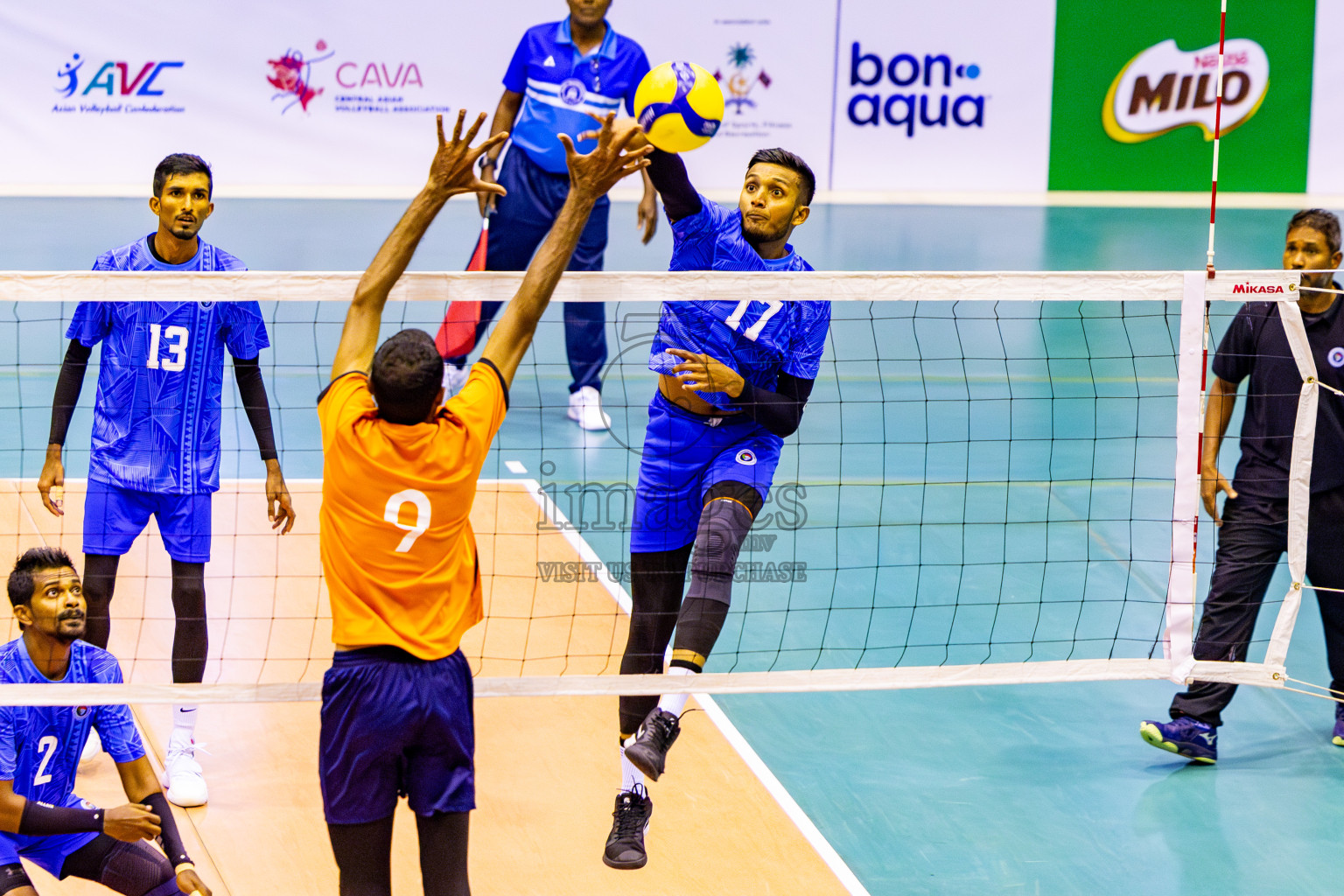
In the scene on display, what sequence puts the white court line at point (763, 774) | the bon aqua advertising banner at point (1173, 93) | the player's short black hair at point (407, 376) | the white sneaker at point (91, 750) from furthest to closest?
the bon aqua advertising banner at point (1173, 93), the white sneaker at point (91, 750), the white court line at point (763, 774), the player's short black hair at point (407, 376)

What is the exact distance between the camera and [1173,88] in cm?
1748

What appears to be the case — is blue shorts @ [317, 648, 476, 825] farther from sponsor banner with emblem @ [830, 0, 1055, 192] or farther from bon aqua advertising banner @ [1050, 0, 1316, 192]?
bon aqua advertising banner @ [1050, 0, 1316, 192]

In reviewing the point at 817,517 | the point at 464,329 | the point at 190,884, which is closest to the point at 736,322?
the point at 190,884

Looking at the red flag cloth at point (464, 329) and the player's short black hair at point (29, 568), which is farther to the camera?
the red flag cloth at point (464, 329)

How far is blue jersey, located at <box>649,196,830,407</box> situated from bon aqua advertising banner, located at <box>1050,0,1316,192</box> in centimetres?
1408

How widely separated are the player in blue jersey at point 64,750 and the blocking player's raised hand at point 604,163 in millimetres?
1851

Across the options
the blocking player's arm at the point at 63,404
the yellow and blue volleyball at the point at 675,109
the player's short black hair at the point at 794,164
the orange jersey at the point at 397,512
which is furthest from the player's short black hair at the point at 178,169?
the player's short black hair at the point at 794,164

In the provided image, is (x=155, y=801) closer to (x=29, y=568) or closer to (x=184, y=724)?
(x=29, y=568)

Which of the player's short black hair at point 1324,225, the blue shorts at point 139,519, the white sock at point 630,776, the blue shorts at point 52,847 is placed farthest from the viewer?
the player's short black hair at point 1324,225

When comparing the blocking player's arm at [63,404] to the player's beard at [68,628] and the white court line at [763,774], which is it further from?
the white court line at [763,774]

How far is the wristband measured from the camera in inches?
149

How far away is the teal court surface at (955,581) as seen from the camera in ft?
16.4

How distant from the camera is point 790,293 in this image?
416cm

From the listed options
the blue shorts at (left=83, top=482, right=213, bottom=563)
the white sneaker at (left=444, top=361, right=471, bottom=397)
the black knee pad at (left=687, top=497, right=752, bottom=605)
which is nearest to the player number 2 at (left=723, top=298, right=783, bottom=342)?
the black knee pad at (left=687, top=497, right=752, bottom=605)
